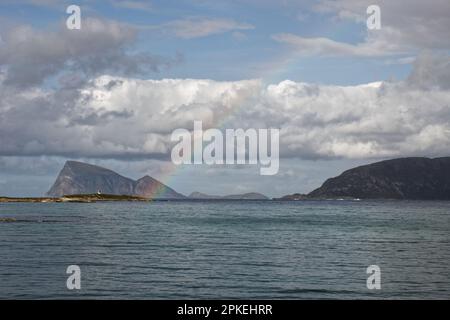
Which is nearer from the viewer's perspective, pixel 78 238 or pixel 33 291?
pixel 33 291

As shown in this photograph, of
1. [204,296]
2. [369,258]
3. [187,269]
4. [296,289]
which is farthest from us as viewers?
[369,258]

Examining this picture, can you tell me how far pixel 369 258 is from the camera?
80.2m

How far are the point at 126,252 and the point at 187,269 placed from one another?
66.6 feet

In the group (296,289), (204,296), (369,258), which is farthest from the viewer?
(369,258)

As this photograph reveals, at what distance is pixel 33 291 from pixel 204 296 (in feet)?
54.5
